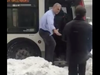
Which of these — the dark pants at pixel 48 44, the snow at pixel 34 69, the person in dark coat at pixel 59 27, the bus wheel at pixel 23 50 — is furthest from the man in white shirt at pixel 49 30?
the snow at pixel 34 69

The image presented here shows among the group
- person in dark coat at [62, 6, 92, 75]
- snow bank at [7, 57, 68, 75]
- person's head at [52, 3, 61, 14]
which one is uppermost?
person's head at [52, 3, 61, 14]

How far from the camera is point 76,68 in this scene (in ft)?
18.3

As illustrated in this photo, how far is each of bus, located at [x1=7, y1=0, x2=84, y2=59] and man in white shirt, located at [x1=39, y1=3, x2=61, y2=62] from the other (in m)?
0.26

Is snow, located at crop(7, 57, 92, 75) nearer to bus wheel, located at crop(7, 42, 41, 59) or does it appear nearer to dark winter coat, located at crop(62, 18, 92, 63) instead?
dark winter coat, located at crop(62, 18, 92, 63)

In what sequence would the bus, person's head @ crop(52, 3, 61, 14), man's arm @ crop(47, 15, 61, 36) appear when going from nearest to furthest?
1. man's arm @ crop(47, 15, 61, 36)
2. person's head @ crop(52, 3, 61, 14)
3. the bus

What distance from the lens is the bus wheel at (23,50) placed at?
28.8 ft

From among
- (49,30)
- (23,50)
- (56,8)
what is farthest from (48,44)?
(56,8)

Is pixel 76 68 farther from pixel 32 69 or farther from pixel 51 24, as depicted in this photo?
pixel 51 24

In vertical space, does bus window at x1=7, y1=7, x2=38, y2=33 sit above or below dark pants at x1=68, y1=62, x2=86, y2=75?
above

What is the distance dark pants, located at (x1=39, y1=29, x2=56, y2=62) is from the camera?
8.34 metres

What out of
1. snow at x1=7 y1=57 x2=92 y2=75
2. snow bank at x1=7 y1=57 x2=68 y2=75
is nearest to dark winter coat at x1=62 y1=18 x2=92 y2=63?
snow at x1=7 y1=57 x2=92 y2=75

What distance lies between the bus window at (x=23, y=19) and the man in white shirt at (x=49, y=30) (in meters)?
0.42

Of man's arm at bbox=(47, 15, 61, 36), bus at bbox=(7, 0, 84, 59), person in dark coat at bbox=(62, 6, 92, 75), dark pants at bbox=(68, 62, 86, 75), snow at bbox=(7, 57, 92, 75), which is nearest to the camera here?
person in dark coat at bbox=(62, 6, 92, 75)
